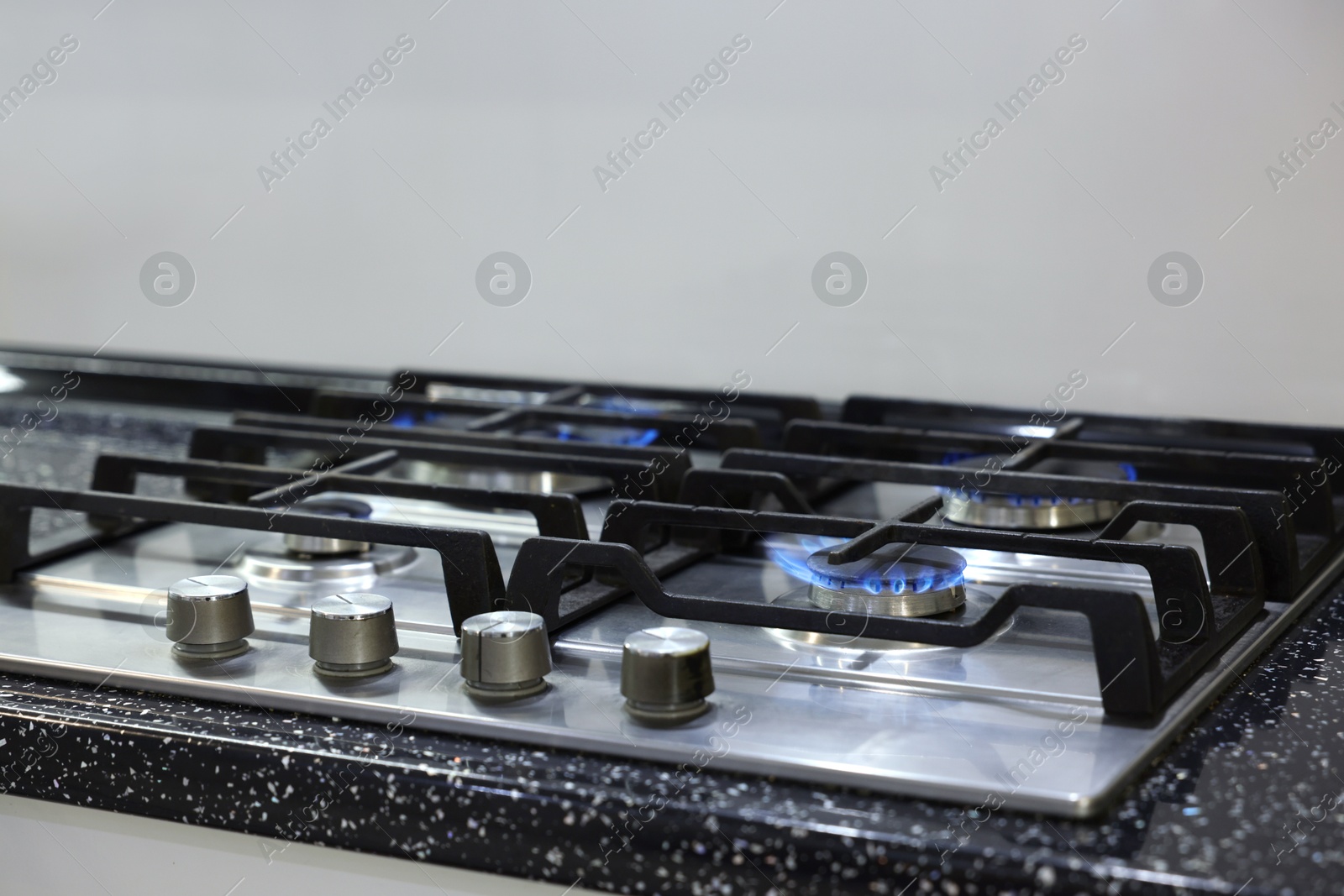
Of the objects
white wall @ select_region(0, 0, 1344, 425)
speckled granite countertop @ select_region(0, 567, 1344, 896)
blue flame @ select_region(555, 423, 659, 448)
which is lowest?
speckled granite countertop @ select_region(0, 567, 1344, 896)

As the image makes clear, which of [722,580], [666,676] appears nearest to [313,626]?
[666,676]

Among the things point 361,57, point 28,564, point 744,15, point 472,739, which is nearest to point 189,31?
point 361,57

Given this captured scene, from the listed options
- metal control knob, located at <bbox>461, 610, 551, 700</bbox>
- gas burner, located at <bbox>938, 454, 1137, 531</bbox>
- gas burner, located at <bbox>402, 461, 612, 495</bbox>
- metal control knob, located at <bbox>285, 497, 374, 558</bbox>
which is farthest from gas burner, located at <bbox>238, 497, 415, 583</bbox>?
gas burner, located at <bbox>938, 454, 1137, 531</bbox>

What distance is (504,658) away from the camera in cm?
59

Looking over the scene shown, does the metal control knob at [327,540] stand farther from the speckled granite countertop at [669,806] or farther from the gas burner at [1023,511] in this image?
the gas burner at [1023,511]

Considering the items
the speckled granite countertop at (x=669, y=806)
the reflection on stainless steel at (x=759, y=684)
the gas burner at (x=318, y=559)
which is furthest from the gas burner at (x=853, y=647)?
the gas burner at (x=318, y=559)

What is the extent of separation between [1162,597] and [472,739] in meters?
0.36

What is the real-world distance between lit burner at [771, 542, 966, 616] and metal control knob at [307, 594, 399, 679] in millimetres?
237

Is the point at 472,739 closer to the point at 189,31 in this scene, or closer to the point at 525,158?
the point at 525,158

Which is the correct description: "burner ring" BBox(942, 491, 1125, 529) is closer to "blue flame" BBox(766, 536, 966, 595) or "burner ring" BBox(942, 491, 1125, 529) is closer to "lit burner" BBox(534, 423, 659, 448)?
"blue flame" BBox(766, 536, 966, 595)

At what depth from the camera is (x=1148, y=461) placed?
2.99ft

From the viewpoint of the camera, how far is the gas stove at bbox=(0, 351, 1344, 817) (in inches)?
22.5

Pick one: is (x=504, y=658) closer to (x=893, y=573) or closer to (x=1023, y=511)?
(x=893, y=573)

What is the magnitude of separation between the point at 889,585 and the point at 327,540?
0.38 m
